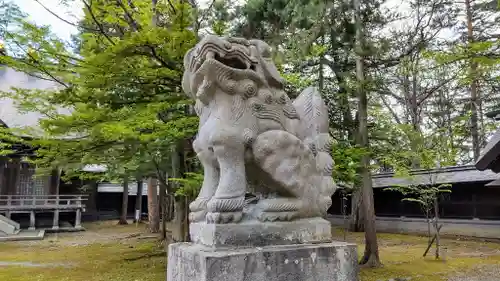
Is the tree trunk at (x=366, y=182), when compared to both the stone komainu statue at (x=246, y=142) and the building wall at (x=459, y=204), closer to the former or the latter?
the stone komainu statue at (x=246, y=142)

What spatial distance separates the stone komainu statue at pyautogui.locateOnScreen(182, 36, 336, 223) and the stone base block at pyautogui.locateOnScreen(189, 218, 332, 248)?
0.16 feet

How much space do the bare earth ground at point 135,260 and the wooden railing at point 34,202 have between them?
253 cm

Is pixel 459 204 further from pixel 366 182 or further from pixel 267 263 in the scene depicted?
pixel 267 263

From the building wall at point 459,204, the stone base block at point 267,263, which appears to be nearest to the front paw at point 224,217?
the stone base block at point 267,263

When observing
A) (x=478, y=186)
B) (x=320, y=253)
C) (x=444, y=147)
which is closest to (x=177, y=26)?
(x=320, y=253)

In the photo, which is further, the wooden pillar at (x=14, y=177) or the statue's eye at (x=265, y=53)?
the wooden pillar at (x=14, y=177)

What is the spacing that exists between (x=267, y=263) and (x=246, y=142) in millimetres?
817

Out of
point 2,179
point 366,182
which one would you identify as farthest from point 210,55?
point 2,179

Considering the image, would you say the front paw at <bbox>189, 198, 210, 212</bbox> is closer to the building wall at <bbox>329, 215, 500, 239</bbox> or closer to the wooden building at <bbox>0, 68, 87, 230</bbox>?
the building wall at <bbox>329, 215, 500, 239</bbox>

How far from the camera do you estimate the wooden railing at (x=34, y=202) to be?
1584 cm

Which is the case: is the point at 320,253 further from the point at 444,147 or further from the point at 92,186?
the point at 92,186

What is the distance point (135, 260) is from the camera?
9594 mm

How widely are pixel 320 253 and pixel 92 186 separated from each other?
21.6 meters

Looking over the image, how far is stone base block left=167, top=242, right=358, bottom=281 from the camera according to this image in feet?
7.00
